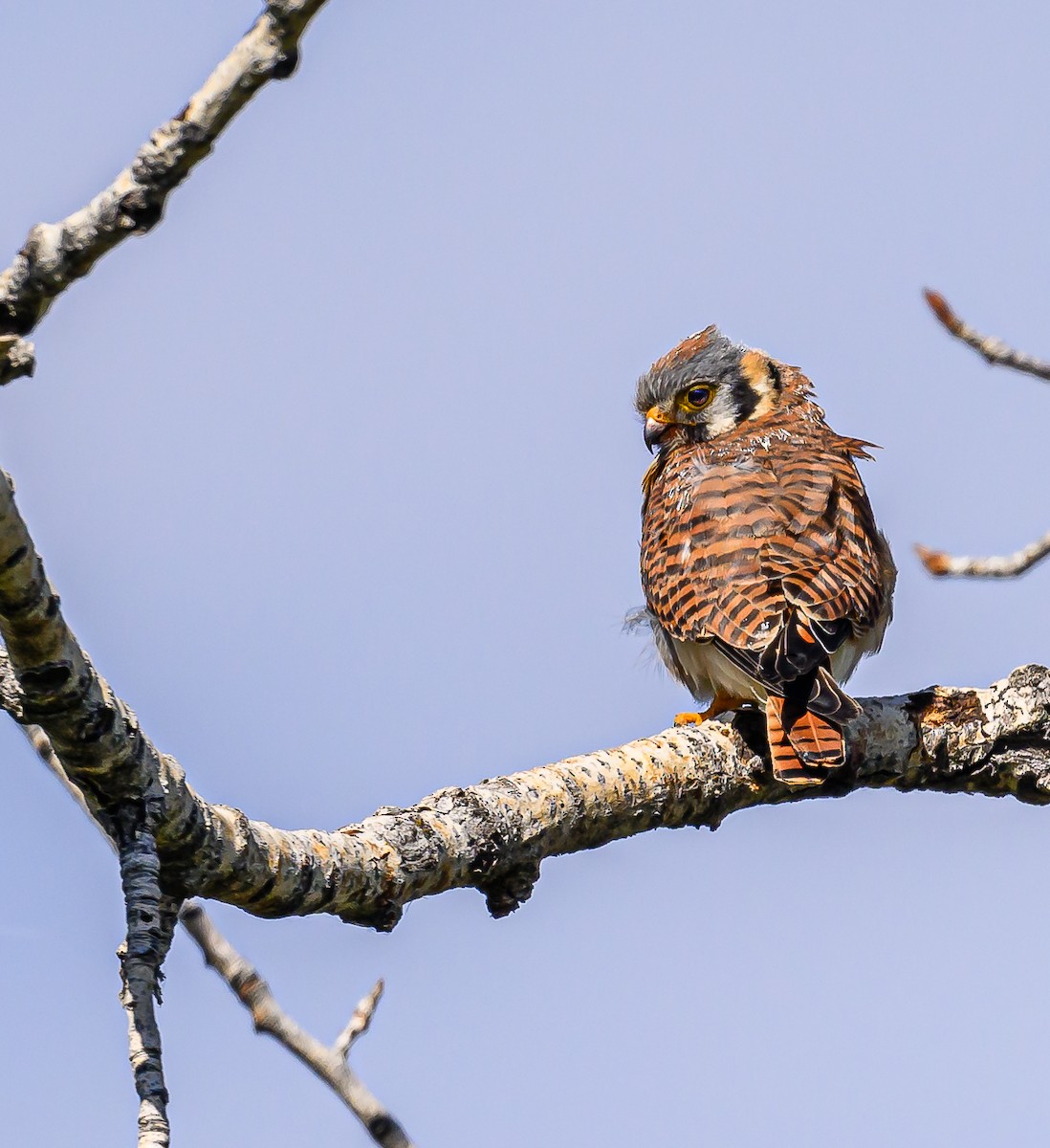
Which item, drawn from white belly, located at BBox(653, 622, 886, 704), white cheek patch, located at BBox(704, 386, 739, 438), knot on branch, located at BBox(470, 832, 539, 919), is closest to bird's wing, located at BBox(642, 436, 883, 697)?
white belly, located at BBox(653, 622, 886, 704)

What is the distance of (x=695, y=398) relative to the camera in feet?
24.0

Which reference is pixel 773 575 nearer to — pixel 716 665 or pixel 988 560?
pixel 716 665

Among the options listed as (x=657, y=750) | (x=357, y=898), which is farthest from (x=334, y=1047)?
(x=657, y=750)

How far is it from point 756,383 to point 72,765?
205 inches

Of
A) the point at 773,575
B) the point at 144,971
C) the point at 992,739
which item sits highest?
the point at 773,575

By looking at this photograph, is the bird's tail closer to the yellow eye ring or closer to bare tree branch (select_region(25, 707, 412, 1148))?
bare tree branch (select_region(25, 707, 412, 1148))

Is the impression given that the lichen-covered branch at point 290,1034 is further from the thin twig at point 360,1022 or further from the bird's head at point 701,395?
the bird's head at point 701,395

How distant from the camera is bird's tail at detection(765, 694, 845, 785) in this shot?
4.74 meters

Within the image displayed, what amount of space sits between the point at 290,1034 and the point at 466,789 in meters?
1.03

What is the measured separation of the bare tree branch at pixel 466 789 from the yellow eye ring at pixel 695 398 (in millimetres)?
2501

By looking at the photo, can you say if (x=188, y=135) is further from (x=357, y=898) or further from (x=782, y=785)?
(x=782, y=785)

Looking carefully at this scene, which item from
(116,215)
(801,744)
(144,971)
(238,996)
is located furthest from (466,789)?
(116,215)

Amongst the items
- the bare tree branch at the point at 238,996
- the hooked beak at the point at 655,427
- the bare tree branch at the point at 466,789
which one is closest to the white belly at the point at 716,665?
the bare tree branch at the point at 466,789

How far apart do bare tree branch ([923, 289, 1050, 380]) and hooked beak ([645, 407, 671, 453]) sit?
4.18m
